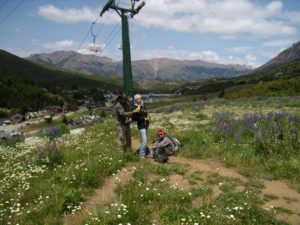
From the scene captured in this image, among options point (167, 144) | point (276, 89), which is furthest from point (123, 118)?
point (276, 89)

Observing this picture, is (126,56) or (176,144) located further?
(126,56)

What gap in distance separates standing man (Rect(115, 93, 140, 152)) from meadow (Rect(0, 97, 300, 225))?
0.74 metres

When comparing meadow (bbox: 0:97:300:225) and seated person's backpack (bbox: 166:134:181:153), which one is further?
seated person's backpack (bbox: 166:134:181:153)

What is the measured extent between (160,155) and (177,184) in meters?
3.57

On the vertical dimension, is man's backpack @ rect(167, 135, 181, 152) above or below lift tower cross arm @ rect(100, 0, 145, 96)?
below

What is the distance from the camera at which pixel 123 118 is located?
16.5 metres

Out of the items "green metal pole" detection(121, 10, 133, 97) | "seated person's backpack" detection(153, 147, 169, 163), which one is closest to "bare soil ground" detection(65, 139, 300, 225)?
"seated person's backpack" detection(153, 147, 169, 163)

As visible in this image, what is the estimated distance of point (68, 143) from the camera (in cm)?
2061

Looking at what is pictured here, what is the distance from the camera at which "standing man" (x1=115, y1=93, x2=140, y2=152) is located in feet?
52.7

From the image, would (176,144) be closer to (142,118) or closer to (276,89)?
(142,118)

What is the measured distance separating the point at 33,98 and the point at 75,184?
185617 millimetres

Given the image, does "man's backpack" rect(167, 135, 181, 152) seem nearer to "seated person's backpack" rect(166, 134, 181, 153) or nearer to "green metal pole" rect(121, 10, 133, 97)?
"seated person's backpack" rect(166, 134, 181, 153)

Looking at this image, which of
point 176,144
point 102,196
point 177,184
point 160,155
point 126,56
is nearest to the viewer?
point 102,196

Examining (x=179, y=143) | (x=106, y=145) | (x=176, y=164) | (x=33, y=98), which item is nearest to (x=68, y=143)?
(x=106, y=145)
